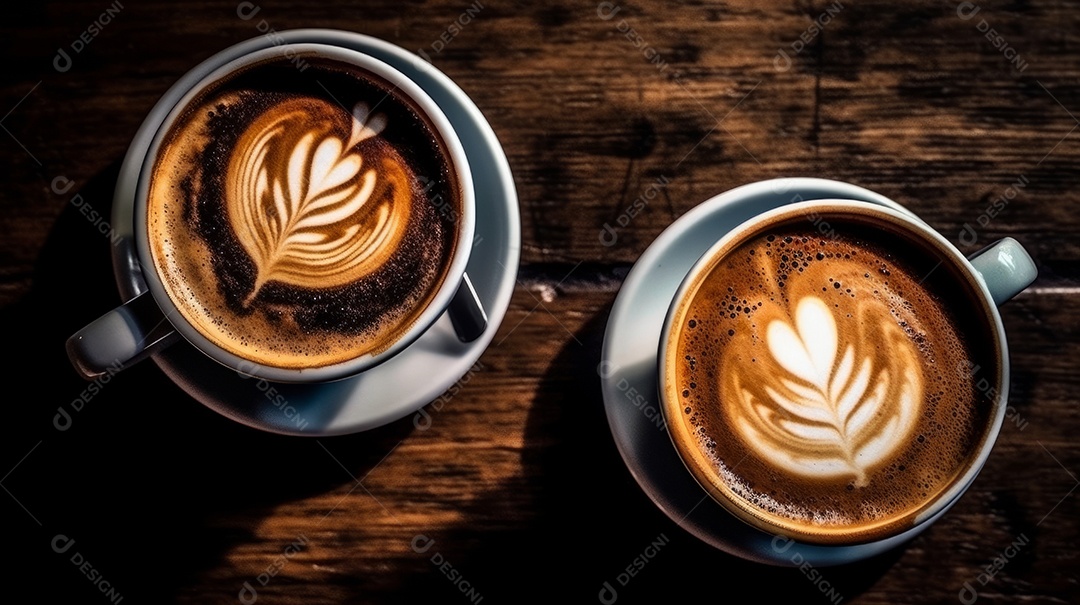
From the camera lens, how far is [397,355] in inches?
43.5

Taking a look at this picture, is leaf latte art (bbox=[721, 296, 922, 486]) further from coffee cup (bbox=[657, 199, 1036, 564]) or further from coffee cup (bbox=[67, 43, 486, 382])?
coffee cup (bbox=[67, 43, 486, 382])

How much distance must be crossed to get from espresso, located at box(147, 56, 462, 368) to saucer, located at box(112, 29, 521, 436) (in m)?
0.09

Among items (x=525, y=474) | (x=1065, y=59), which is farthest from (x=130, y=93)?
(x=1065, y=59)

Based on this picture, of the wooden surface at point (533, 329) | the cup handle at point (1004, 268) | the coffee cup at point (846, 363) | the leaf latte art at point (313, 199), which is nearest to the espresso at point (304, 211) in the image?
the leaf latte art at point (313, 199)

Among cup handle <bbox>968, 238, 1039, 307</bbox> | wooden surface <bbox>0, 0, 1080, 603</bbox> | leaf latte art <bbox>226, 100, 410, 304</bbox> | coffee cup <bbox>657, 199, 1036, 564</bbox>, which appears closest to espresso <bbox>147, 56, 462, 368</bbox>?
leaf latte art <bbox>226, 100, 410, 304</bbox>

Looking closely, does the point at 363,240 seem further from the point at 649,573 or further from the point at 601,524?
the point at 649,573

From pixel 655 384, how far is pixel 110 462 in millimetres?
839

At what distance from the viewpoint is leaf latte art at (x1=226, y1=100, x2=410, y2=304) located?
106cm

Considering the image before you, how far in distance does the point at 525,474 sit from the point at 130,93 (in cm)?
85

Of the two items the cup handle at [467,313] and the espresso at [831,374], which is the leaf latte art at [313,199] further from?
the espresso at [831,374]

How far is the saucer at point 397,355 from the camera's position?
1.12 meters

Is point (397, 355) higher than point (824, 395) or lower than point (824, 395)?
higher

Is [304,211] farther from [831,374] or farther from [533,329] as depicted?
[831,374]

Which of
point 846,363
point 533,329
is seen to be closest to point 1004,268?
point 846,363
